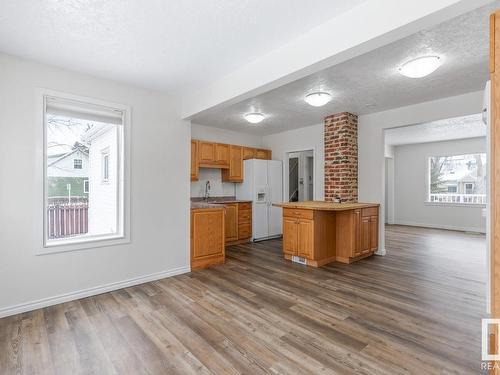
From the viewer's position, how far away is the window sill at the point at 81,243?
2.81 meters

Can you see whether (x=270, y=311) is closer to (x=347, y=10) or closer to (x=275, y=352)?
(x=275, y=352)

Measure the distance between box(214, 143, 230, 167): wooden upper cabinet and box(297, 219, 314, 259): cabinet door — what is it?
2304mm

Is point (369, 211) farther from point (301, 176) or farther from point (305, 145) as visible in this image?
point (301, 176)

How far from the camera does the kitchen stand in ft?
13.5

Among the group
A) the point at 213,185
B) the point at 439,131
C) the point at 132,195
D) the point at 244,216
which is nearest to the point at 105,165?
the point at 132,195

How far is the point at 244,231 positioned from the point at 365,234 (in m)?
2.53

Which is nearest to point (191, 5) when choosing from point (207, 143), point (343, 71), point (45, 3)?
point (45, 3)

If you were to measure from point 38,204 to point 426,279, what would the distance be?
475 centimetres

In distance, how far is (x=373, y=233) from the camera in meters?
4.67

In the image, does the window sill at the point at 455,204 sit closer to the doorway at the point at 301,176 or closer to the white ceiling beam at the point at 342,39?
the doorway at the point at 301,176

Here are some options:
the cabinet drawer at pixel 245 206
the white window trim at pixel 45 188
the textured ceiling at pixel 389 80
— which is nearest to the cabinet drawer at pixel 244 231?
the cabinet drawer at pixel 245 206

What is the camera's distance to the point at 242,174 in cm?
611

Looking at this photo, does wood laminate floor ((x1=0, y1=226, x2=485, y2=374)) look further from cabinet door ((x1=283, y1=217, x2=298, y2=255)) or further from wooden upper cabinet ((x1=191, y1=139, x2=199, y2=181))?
wooden upper cabinet ((x1=191, y1=139, x2=199, y2=181))

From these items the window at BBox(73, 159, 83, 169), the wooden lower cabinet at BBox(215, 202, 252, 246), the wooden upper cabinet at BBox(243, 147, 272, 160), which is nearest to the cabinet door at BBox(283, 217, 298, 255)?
the wooden lower cabinet at BBox(215, 202, 252, 246)
